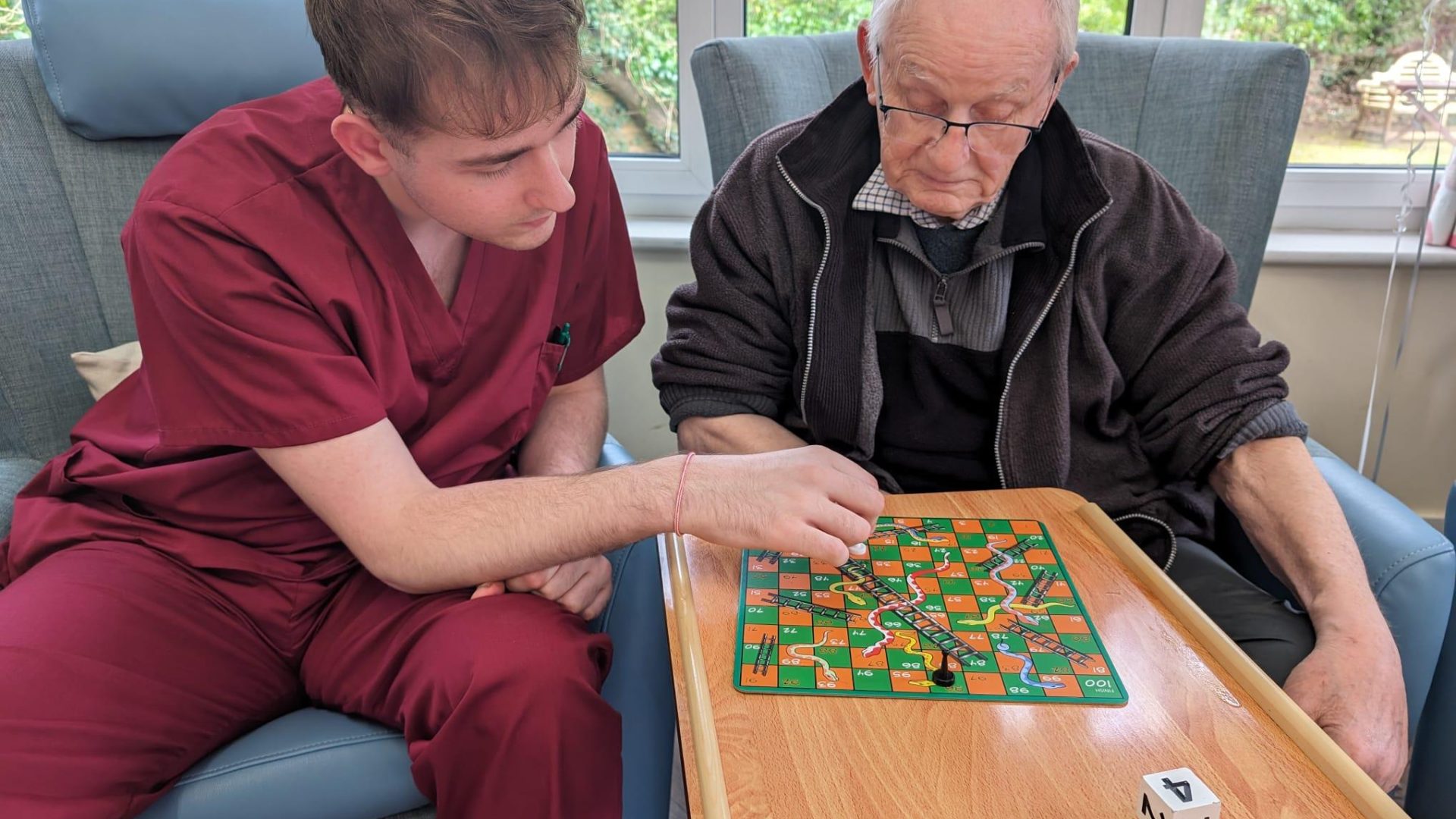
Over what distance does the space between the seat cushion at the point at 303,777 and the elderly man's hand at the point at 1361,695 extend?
880mm

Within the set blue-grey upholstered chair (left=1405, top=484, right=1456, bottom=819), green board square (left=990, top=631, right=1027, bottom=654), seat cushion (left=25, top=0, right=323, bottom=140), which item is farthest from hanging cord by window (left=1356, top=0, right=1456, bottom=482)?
seat cushion (left=25, top=0, right=323, bottom=140)

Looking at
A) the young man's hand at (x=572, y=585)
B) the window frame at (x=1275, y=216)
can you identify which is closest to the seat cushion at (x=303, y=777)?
the young man's hand at (x=572, y=585)

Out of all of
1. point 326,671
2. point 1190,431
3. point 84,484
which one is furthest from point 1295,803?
point 84,484

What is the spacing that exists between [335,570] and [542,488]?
0.30m

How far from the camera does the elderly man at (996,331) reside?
1.16 meters

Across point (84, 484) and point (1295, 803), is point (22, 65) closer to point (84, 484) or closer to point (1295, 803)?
point (84, 484)

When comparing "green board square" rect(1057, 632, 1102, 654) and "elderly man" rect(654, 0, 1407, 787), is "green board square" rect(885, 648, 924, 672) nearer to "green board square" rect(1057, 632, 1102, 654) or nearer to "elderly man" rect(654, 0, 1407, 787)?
"green board square" rect(1057, 632, 1102, 654)

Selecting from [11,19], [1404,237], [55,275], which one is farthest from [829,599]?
[11,19]

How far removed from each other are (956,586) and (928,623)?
67 millimetres

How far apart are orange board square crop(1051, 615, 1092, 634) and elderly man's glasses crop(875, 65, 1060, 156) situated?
1.67 feet

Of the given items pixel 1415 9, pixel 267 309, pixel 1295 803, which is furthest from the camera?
pixel 1415 9

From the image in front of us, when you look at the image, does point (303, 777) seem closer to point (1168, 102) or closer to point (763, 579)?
point (763, 579)

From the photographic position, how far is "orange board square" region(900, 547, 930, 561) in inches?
39.1

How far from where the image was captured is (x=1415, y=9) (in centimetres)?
203
